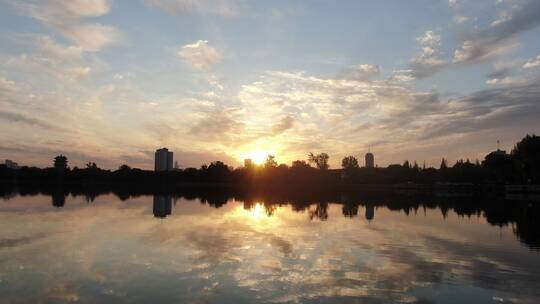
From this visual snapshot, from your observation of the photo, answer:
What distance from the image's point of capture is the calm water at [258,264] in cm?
1479

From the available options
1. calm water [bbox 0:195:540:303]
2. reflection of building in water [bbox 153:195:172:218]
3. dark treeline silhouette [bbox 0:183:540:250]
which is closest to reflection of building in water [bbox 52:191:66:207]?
dark treeline silhouette [bbox 0:183:540:250]

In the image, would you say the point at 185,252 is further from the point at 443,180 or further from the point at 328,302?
the point at 443,180

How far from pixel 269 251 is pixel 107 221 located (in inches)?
760

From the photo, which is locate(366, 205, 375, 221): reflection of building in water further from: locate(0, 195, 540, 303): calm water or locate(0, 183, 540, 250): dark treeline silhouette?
locate(0, 195, 540, 303): calm water

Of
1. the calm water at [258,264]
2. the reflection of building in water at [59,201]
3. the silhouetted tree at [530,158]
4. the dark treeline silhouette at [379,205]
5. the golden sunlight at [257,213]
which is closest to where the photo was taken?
the calm water at [258,264]

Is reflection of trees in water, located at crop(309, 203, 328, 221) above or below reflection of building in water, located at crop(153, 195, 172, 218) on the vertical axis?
below

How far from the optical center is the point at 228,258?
21.1 meters

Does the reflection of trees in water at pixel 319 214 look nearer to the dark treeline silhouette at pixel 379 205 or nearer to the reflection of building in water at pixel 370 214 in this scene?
the dark treeline silhouette at pixel 379 205

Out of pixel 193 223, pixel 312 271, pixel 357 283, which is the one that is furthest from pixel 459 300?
pixel 193 223

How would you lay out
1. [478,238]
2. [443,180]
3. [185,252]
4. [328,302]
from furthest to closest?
[443,180] < [478,238] < [185,252] < [328,302]

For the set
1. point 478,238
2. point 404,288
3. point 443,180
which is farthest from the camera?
point 443,180

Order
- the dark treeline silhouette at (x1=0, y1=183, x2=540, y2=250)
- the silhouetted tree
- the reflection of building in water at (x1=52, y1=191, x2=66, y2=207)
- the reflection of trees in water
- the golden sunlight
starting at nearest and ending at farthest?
the dark treeline silhouette at (x1=0, y1=183, x2=540, y2=250)
the reflection of trees in water
the golden sunlight
the reflection of building in water at (x1=52, y1=191, x2=66, y2=207)
the silhouetted tree

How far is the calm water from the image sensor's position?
48.5 feet

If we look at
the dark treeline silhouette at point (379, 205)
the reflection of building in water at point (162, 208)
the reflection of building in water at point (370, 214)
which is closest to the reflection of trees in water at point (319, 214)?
the dark treeline silhouette at point (379, 205)
